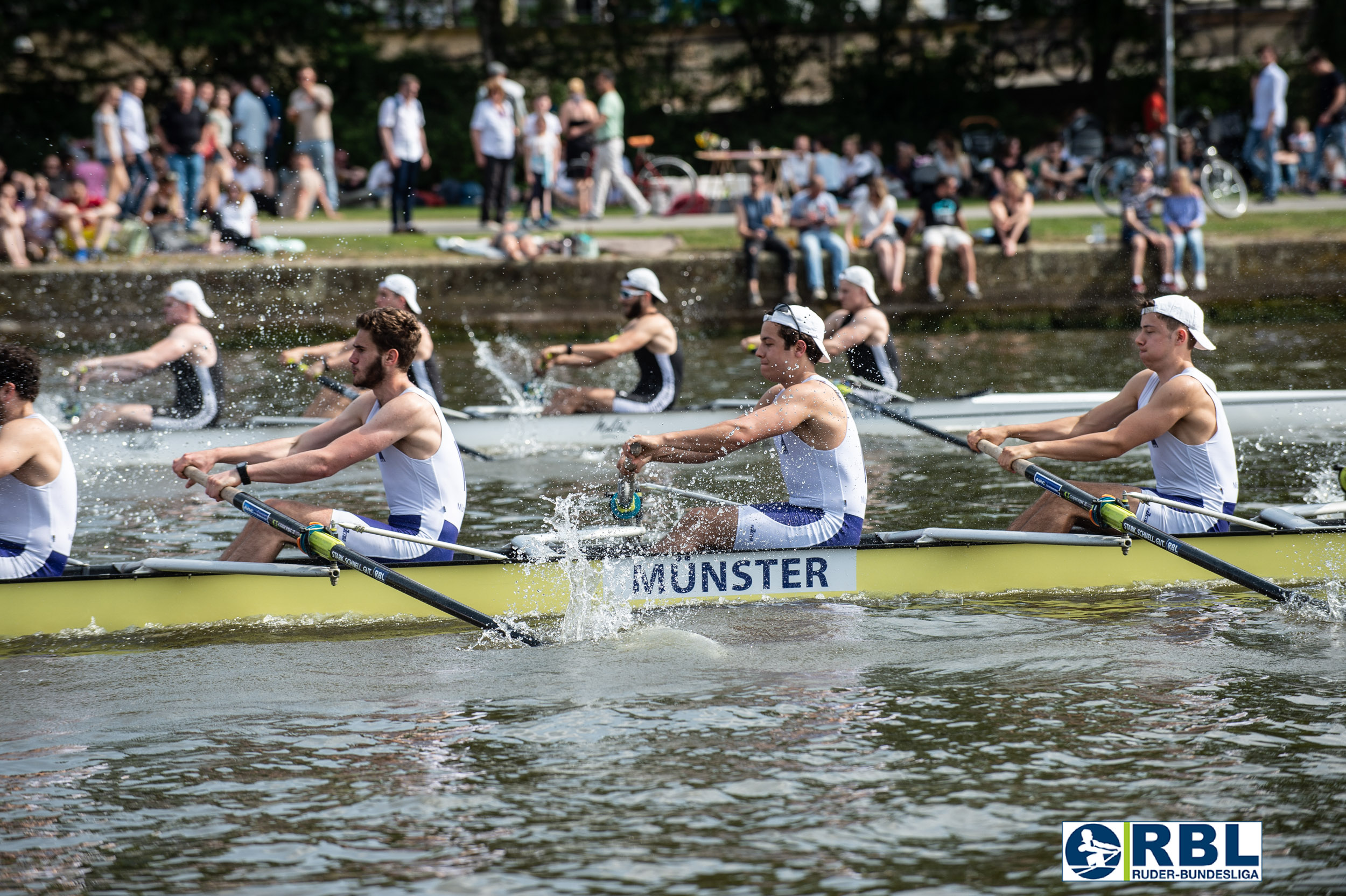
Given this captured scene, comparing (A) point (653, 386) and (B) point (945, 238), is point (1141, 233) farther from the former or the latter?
(A) point (653, 386)

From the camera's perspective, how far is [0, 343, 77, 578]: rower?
6.86 meters

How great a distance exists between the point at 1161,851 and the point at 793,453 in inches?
118

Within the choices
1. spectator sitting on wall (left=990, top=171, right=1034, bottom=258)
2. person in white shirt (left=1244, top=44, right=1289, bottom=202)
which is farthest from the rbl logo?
person in white shirt (left=1244, top=44, right=1289, bottom=202)

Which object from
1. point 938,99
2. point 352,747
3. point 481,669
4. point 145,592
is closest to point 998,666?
point 481,669

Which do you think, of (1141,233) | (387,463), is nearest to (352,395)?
(387,463)

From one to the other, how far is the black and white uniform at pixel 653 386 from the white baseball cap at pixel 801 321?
15.9 ft

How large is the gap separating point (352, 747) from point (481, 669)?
1058 millimetres

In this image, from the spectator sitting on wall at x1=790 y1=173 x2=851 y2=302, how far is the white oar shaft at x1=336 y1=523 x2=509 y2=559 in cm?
1186

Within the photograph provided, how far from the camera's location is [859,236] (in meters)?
18.8

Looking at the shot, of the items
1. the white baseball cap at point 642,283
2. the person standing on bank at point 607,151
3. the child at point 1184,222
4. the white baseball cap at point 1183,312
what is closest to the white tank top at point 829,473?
the white baseball cap at point 1183,312

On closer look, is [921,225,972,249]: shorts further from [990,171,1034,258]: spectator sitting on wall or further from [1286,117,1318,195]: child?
[1286,117,1318,195]: child

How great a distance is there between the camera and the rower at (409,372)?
36.9 ft

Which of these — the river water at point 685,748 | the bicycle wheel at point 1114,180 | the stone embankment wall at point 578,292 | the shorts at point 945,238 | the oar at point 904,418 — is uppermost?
the bicycle wheel at point 1114,180

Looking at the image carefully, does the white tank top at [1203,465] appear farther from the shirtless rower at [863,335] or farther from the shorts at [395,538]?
the shirtless rower at [863,335]
